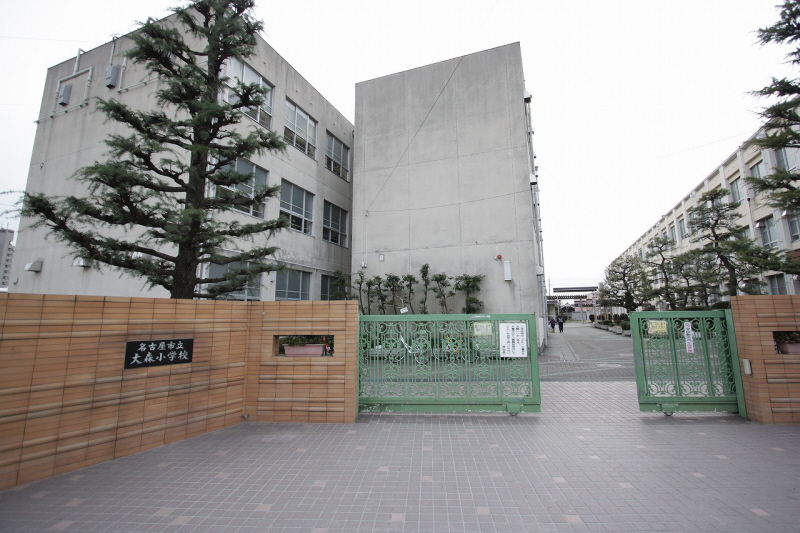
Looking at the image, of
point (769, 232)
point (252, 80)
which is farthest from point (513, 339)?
point (769, 232)

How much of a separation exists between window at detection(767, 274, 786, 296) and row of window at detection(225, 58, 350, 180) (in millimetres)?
25328

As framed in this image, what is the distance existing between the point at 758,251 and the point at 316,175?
63.8ft

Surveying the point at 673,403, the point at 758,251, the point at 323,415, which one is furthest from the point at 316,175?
the point at 758,251

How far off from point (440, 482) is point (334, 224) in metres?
15.7

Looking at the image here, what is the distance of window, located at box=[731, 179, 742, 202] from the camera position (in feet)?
78.1

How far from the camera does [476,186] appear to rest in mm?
16156

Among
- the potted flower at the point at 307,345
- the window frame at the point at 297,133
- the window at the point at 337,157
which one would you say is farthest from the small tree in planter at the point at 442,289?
the potted flower at the point at 307,345

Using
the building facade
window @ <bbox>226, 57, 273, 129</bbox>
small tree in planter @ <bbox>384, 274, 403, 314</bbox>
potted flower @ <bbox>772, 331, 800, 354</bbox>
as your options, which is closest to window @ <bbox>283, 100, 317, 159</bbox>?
window @ <bbox>226, 57, 273, 129</bbox>

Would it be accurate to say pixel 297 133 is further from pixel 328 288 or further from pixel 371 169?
pixel 328 288

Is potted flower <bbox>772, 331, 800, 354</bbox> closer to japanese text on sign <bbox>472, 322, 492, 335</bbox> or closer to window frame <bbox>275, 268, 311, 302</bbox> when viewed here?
japanese text on sign <bbox>472, 322, 492, 335</bbox>

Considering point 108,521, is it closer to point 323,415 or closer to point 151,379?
point 151,379

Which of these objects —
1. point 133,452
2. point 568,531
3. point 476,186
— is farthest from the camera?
point 476,186

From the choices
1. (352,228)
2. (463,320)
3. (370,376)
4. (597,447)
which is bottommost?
(597,447)

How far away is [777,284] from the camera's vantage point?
20.7 metres
